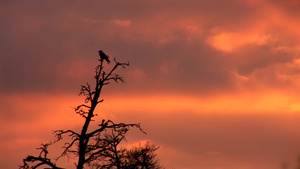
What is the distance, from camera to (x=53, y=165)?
28.9 metres

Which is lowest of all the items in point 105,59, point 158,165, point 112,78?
point 112,78

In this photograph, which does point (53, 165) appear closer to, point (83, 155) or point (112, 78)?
point (83, 155)

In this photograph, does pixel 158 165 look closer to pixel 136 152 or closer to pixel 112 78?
pixel 136 152

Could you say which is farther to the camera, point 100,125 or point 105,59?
point 105,59

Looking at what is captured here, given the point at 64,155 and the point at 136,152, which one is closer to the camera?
the point at 64,155

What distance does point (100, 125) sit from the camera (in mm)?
29641

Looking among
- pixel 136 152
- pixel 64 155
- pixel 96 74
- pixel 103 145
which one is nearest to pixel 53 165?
pixel 64 155

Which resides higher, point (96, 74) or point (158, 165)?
point (158, 165)

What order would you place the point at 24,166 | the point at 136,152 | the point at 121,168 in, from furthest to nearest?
the point at 136,152, the point at 121,168, the point at 24,166

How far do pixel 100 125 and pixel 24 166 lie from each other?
461 cm

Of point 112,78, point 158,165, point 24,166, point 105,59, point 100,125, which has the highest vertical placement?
point 158,165

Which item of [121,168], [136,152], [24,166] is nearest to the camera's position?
[24,166]

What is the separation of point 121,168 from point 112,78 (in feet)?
17.9

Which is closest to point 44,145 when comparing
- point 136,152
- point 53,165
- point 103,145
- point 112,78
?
point 53,165
